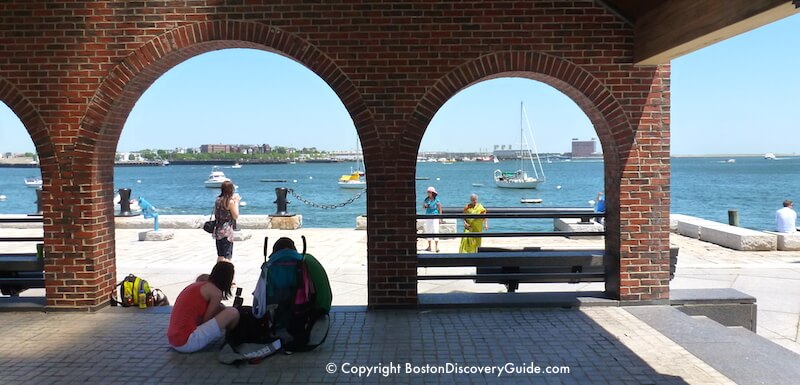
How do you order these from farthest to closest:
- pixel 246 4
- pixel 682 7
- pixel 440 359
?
pixel 246 4 < pixel 682 7 < pixel 440 359

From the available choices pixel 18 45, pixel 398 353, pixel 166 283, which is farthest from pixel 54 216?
pixel 398 353

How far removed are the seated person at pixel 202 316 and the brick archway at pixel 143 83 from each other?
206 centimetres

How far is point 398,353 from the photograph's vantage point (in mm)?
5355

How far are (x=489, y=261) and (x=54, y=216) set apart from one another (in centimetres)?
497

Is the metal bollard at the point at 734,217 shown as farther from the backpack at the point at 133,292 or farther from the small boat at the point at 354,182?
the small boat at the point at 354,182

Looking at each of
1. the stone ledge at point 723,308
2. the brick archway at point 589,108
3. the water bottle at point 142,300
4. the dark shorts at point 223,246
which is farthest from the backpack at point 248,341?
the stone ledge at point 723,308

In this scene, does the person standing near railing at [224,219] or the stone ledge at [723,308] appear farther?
the person standing near railing at [224,219]

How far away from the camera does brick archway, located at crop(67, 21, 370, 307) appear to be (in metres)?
6.61

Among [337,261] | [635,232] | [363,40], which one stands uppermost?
[363,40]

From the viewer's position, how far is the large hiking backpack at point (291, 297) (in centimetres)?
532

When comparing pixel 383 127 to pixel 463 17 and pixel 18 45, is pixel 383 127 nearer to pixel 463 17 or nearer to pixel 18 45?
pixel 463 17

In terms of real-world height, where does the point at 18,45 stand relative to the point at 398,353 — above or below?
above

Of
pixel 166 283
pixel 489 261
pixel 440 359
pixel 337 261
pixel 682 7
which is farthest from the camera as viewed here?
pixel 337 261

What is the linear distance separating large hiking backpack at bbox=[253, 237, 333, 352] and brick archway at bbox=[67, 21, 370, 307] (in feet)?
5.74
